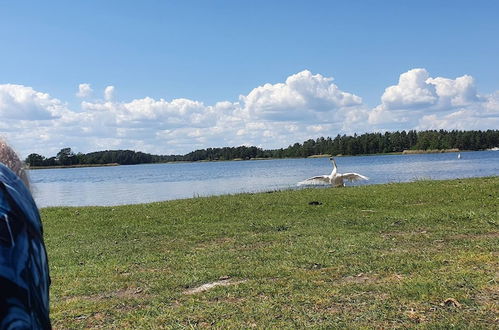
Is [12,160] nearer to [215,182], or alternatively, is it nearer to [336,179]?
[336,179]

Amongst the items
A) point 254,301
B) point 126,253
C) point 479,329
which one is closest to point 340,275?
point 254,301

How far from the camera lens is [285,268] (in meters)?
6.75

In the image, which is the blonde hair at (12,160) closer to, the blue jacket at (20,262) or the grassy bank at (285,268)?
the blue jacket at (20,262)

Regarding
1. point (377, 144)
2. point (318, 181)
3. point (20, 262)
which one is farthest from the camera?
point (377, 144)

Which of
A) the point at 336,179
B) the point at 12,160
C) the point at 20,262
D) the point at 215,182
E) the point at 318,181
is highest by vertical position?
the point at 12,160

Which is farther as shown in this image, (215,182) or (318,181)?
(215,182)

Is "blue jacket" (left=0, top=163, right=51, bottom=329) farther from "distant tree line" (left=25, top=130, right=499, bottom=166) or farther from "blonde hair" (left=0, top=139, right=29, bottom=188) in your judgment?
"distant tree line" (left=25, top=130, right=499, bottom=166)

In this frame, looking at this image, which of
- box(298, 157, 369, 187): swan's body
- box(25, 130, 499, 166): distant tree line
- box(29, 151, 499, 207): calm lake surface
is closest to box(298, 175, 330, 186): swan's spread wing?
box(298, 157, 369, 187): swan's body

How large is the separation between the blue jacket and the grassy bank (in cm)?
332

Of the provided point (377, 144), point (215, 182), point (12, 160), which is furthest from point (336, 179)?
point (377, 144)

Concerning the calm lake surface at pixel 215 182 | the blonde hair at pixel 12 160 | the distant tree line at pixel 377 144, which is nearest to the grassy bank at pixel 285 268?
the calm lake surface at pixel 215 182

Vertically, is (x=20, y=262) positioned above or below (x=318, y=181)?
above

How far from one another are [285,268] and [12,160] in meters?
5.31

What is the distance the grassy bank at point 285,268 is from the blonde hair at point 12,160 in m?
3.15
